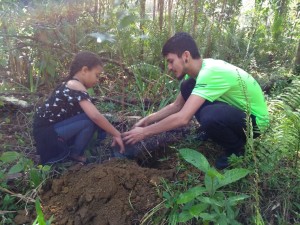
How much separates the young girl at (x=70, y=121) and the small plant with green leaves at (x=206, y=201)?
663 millimetres

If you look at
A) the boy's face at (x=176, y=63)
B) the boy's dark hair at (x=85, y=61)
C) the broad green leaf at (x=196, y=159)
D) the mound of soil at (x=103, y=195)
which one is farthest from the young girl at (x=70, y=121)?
the broad green leaf at (x=196, y=159)

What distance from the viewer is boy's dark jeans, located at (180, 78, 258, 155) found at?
7.89 feet

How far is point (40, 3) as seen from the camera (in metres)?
4.02

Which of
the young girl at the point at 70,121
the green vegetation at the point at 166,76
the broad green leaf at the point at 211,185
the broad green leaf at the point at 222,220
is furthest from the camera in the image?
the young girl at the point at 70,121

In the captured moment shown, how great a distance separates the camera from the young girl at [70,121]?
259 centimetres

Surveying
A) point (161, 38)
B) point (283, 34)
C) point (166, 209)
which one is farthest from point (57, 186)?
point (283, 34)

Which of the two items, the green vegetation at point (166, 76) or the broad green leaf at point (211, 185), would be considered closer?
the broad green leaf at point (211, 185)

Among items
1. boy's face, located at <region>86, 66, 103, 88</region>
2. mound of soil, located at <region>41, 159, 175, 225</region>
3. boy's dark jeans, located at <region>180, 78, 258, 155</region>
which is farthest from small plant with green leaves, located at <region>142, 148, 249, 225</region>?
boy's face, located at <region>86, 66, 103, 88</region>

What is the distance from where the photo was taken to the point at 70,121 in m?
2.64

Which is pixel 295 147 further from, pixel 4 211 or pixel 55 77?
pixel 55 77

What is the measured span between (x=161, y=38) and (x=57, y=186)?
2.45m

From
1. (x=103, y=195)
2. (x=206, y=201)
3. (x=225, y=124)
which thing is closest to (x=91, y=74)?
(x=103, y=195)

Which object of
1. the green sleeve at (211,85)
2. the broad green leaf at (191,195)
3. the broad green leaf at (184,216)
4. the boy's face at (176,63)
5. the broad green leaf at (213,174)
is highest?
the boy's face at (176,63)

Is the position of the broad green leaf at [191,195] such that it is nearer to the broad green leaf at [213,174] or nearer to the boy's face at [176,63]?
the broad green leaf at [213,174]
